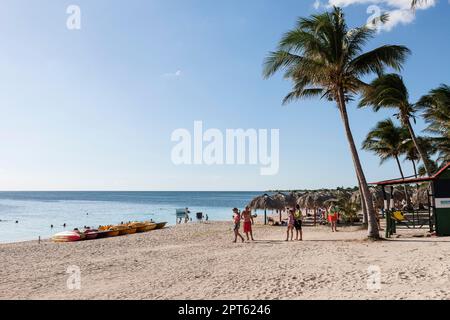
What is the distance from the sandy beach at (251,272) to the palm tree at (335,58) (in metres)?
3.17

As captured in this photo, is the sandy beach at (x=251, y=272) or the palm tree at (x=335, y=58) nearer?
the sandy beach at (x=251, y=272)

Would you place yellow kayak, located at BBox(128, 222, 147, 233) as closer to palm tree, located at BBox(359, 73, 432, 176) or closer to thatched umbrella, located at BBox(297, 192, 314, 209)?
thatched umbrella, located at BBox(297, 192, 314, 209)

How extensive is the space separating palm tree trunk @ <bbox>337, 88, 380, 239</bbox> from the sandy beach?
636 mm

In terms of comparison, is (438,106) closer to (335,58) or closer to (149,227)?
(335,58)

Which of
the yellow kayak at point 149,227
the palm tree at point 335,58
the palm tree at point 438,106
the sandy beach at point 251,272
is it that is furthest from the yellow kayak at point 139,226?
the palm tree at point 438,106

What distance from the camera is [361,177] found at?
13.7 meters

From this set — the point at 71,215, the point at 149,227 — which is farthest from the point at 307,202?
the point at 71,215

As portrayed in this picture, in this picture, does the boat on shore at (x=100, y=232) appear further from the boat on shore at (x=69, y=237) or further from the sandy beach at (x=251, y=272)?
the sandy beach at (x=251, y=272)

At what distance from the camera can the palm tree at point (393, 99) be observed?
2056 centimetres

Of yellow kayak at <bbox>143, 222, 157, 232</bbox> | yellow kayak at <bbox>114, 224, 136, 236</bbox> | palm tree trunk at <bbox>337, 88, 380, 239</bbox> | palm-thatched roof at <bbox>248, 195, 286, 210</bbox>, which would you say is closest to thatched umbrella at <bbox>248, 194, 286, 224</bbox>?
palm-thatched roof at <bbox>248, 195, 286, 210</bbox>

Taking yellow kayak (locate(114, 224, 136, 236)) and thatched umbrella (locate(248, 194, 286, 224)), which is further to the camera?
thatched umbrella (locate(248, 194, 286, 224))

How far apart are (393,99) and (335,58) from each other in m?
8.81

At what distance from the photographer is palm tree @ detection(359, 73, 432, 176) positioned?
810 inches
